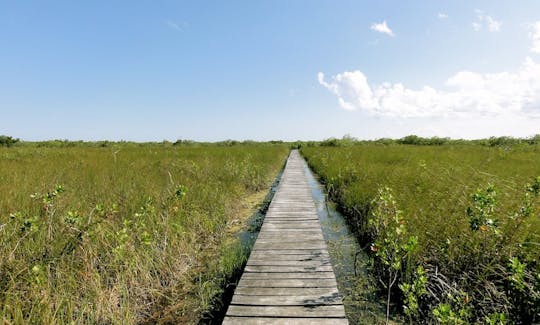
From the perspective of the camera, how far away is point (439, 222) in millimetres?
3527

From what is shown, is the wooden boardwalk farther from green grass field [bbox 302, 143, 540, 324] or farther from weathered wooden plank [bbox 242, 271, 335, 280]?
green grass field [bbox 302, 143, 540, 324]

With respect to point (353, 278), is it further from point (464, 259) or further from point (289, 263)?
point (464, 259)

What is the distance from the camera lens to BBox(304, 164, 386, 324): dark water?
107 inches

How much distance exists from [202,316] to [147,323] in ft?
1.73

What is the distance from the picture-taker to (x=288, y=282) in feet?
9.27

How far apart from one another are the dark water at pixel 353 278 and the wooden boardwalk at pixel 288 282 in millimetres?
347

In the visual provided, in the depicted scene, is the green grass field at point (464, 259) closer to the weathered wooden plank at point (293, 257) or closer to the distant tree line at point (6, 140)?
the weathered wooden plank at point (293, 257)

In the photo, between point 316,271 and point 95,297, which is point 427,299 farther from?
point 95,297

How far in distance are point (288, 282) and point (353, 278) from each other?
1087mm

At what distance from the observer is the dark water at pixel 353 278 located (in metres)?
2.72

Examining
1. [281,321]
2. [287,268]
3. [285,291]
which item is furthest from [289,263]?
[281,321]

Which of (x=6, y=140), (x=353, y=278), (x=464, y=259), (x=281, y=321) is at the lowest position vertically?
(x=353, y=278)

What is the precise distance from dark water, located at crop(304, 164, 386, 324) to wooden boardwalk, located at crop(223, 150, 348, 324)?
347mm

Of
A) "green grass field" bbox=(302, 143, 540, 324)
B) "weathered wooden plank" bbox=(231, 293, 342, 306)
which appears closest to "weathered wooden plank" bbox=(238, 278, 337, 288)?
"weathered wooden plank" bbox=(231, 293, 342, 306)
